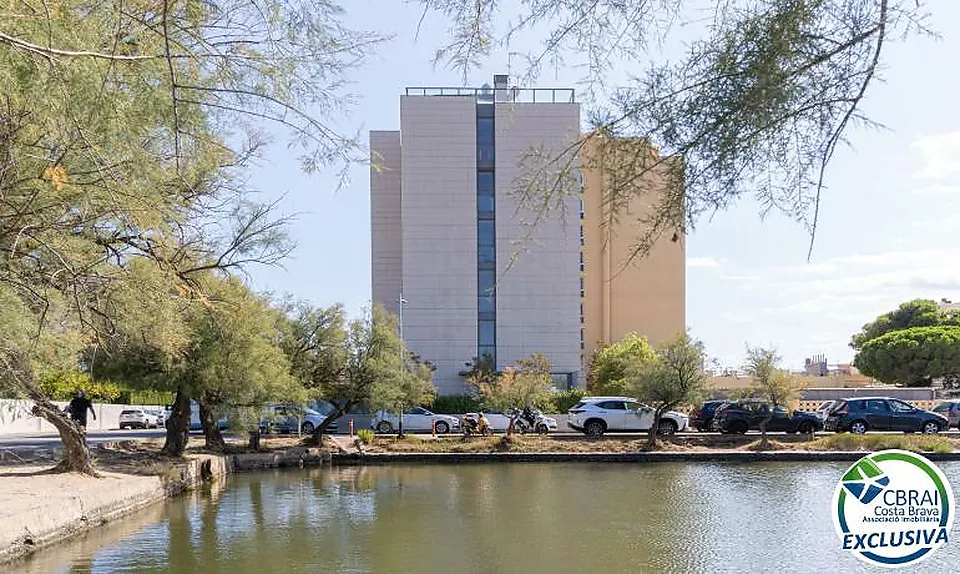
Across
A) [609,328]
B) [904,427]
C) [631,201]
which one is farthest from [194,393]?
[609,328]

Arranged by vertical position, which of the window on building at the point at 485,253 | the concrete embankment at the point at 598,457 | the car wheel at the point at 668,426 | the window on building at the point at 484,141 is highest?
the window on building at the point at 484,141

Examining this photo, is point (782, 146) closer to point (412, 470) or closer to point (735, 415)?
point (412, 470)

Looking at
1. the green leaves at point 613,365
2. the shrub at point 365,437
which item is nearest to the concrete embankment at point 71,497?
the shrub at point 365,437

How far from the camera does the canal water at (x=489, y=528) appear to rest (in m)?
10.4

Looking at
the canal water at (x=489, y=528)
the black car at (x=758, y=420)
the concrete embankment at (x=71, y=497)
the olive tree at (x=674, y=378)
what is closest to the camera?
the canal water at (x=489, y=528)

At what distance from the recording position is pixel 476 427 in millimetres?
27266

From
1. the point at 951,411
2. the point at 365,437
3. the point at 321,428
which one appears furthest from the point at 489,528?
the point at 951,411

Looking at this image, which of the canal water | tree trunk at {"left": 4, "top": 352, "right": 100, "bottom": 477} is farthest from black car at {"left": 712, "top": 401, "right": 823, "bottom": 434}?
tree trunk at {"left": 4, "top": 352, "right": 100, "bottom": 477}

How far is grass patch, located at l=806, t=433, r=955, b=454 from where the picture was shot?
2159 cm

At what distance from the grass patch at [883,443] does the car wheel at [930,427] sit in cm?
200

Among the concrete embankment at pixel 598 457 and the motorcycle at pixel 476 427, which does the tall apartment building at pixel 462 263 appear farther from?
the concrete embankment at pixel 598 457

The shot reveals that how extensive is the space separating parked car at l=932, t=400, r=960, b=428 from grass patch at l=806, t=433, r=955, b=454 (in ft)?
16.0

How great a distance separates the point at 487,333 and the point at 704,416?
23724 millimetres

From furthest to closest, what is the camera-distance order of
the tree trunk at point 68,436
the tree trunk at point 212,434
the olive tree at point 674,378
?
the olive tree at point 674,378
the tree trunk at point 212,434
the tree trunk at point 68,436
